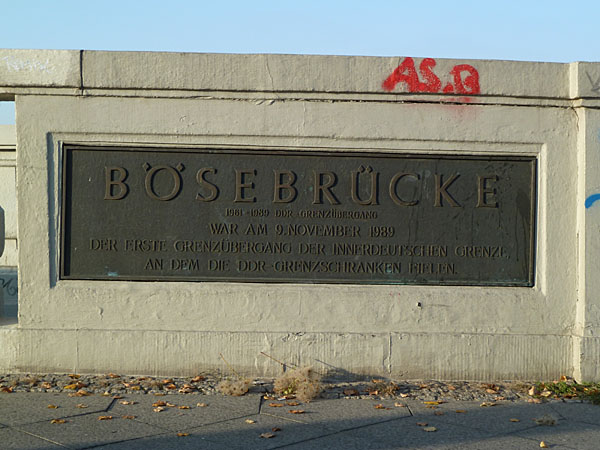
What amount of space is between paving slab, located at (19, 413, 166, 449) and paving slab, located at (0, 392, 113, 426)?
0.53ft

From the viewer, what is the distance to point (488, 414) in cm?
569

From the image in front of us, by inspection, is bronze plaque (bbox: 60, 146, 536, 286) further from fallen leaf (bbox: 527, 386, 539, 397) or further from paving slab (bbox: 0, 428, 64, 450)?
paving slab (bbox: 0, 428, 64, 450)

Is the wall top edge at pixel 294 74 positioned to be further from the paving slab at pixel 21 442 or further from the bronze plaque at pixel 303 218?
the paving slab at pixel 21 442

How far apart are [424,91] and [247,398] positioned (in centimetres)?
330

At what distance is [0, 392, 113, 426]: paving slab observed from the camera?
17.7 ft

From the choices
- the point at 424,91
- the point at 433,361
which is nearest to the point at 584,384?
→ the point at 433,361

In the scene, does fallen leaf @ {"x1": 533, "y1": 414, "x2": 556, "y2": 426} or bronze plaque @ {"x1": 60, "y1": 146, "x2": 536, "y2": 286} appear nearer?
fallen leaf @ {"x1": 533, "y1": 414, "x2": 556, "y2": 426}

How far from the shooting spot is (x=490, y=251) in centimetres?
689

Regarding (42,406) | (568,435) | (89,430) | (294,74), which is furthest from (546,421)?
(42,406)

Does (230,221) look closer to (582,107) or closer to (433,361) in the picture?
(433,361)

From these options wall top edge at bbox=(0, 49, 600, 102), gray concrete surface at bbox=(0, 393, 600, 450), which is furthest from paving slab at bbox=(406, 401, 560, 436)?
wall top edge at bbox=(0, 49, 600, 102)

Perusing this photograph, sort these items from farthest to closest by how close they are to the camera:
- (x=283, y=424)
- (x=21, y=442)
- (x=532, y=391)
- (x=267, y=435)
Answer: (x=532, y=391)
(x=283, y=424)
(x=267, y=435)
(x=21, y=442)

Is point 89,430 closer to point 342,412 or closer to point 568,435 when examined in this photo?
point 342,412

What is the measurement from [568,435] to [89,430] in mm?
3495
